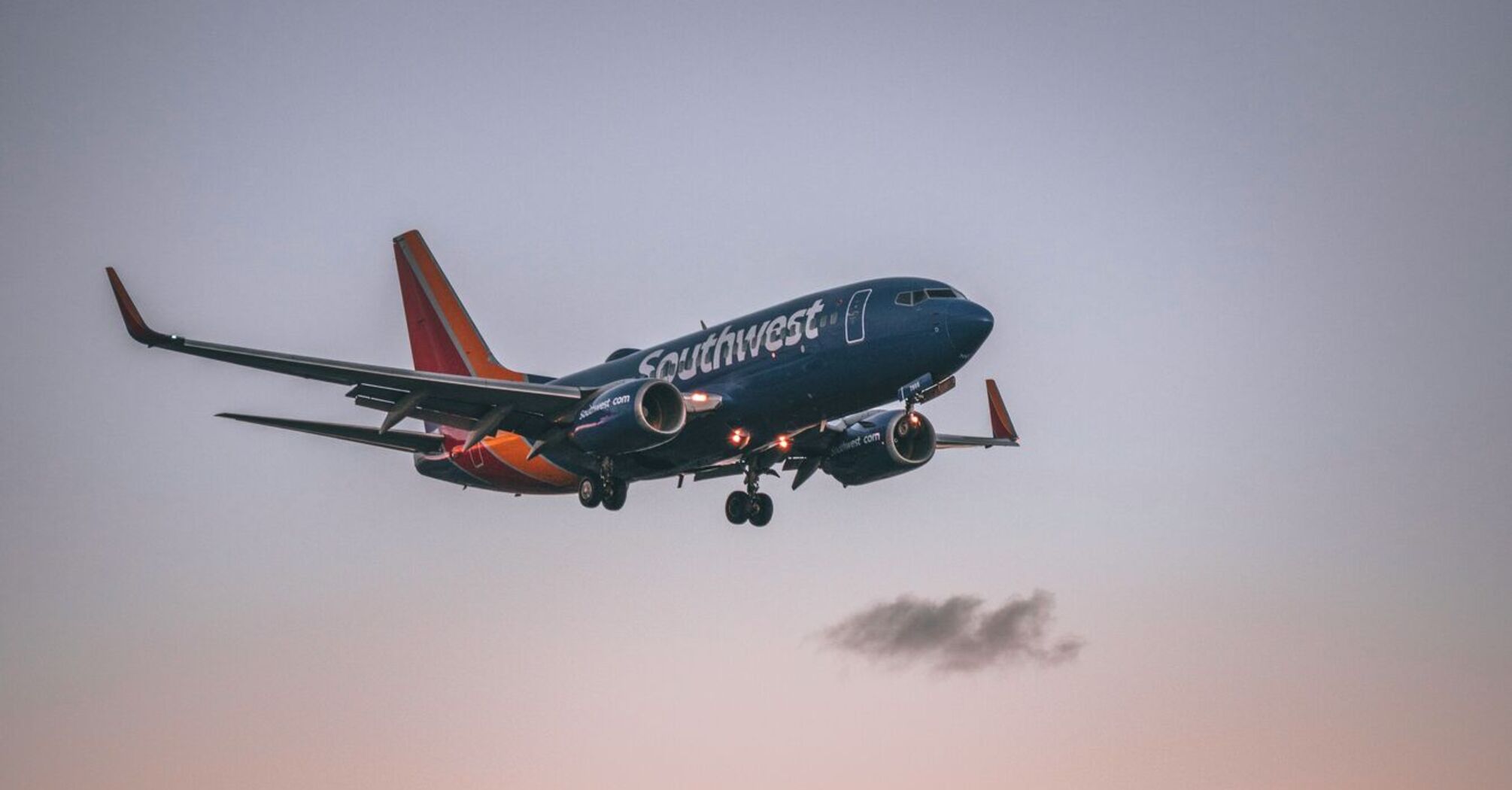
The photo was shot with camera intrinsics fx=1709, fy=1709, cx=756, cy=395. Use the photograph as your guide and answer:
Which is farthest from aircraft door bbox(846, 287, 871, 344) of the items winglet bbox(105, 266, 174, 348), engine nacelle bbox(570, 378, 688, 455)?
winglet bbox(105, 266, 174, 348)

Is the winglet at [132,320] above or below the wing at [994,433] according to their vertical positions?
below

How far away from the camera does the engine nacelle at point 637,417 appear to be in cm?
4231

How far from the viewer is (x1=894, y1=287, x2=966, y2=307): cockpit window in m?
40.7

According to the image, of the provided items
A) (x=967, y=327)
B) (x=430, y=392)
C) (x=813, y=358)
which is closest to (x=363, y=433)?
(x=430, y=392)

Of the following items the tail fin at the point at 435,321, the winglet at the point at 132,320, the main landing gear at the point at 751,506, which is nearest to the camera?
the winglet at the point at 132,320

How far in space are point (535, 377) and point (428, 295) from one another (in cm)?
866

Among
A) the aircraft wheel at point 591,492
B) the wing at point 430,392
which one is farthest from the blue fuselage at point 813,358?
the wing at point 430,392

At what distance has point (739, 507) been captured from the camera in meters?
49.8

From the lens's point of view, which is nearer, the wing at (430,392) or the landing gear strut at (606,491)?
the wing at (430,392)

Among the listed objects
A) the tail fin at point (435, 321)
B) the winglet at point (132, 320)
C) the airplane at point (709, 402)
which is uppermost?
the tail fin at point (435, 321)

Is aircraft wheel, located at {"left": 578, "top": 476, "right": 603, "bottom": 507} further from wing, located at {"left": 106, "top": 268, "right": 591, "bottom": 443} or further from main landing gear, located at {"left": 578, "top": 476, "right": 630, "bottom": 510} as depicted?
wing, located at {"left": 106, "top": 268, "right": 591, "bottom": 443}

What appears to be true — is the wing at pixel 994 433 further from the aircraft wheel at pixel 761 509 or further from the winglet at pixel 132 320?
the winglet at pixel 132 320

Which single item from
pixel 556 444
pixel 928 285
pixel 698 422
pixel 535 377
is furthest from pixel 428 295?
pixel 928 285

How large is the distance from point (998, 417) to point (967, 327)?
13567 millimetres
